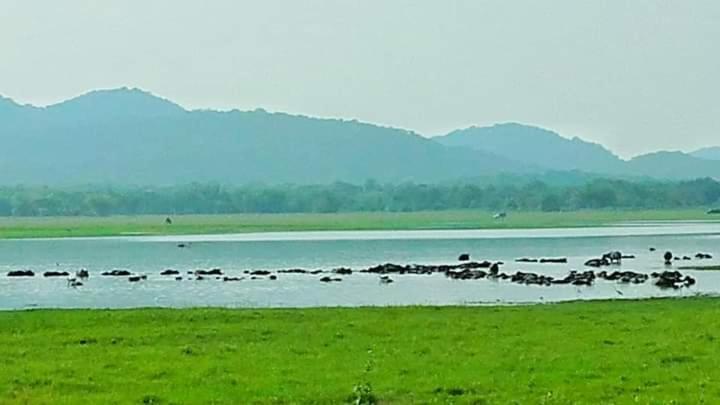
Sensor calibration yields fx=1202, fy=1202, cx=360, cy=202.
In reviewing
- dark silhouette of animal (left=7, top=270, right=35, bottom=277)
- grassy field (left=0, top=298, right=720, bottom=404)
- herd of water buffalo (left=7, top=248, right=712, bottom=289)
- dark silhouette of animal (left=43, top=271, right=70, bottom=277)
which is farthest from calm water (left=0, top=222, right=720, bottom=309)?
grassy field (left=0, top=298, right=720, bottom=404)

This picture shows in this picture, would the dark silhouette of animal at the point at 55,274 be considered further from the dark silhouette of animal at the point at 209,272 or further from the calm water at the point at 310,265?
the dark silhouette of animal at the point at 209,272

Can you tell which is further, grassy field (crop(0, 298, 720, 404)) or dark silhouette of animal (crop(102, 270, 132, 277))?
dark silhouette of animal (crop(102, 270, 132, 277))

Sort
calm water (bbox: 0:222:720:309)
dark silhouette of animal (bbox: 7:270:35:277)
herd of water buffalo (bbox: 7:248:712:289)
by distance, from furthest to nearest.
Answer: dark silhouette of animal (bbox: 7:270:35:277) → herd of water buffalo (bbox: 7:248:712:289) → calm water (bbox: 0:222:720:309)

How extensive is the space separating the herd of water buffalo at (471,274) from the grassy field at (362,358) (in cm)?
2617

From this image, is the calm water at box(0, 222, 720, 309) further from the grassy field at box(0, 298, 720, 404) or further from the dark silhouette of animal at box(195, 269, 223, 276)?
the grassy field at box(0, 298, 720, 404)

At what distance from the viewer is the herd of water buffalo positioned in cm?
6481

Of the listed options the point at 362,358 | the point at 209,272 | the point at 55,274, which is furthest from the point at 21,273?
the point at 362,358

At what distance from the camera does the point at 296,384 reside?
22578 mm

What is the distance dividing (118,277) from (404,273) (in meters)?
18.4

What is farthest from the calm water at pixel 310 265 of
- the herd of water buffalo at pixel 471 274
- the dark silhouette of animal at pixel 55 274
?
the dark silhouette of animal at pixel 55 274

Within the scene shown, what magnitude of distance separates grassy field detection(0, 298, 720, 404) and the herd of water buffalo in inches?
1030

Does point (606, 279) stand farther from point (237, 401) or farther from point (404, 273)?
point (237, 401)

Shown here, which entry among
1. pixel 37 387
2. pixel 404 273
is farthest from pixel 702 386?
pixel 404 273

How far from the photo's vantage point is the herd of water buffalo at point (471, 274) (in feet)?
213
